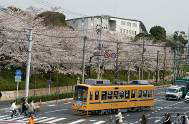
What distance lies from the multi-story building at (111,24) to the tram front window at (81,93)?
83.2m

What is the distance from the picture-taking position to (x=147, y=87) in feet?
128

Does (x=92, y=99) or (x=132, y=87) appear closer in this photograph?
(x=92, y=99)

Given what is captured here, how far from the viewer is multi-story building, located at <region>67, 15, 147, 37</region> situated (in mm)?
119125

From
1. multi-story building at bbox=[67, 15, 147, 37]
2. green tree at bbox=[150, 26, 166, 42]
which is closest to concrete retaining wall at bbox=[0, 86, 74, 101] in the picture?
green tree at bbox=[150, 26, 166, 42]

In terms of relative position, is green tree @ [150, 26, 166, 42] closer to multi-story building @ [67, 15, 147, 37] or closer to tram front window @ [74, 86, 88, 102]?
multi-story building @ [67, 15, 147, 37]

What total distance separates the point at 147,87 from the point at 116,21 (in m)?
89.7

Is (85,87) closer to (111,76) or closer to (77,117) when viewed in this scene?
(77,117)

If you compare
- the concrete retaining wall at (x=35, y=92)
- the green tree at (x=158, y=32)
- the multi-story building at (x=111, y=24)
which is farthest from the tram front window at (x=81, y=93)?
the multi-story building at (x=111, y=24)

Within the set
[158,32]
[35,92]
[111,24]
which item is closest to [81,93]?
[35,92]

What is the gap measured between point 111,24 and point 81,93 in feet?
317

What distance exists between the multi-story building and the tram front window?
83159mm

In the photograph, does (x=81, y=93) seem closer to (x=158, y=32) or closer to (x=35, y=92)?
(x=35, y=92)

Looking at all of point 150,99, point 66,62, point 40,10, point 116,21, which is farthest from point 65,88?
point 116,21

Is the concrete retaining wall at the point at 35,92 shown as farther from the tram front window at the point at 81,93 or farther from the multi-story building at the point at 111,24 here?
the multi-story building at the point at 111,24
